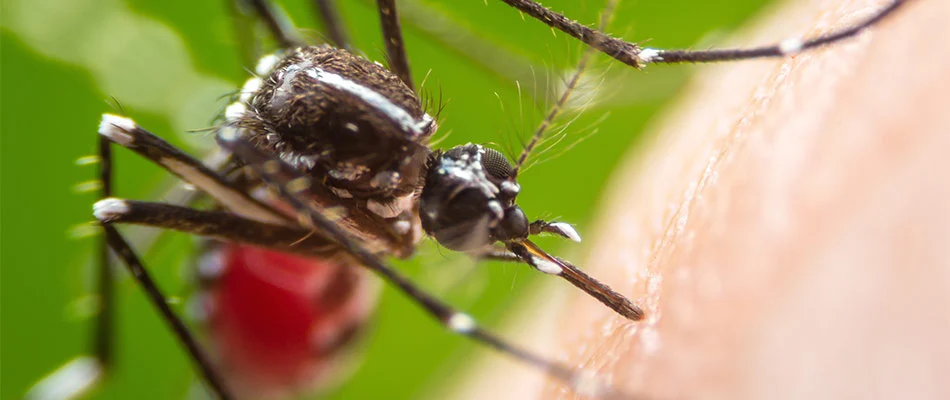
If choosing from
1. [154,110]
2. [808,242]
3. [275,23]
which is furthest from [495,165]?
[154,110]

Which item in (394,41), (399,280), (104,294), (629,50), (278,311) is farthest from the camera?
(278,311)

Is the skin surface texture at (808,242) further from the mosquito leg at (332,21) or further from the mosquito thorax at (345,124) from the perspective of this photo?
the mosquito leg at (332,21)

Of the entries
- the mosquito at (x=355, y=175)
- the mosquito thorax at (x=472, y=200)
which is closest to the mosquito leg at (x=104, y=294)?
the mosquito at (x=355, y=175)

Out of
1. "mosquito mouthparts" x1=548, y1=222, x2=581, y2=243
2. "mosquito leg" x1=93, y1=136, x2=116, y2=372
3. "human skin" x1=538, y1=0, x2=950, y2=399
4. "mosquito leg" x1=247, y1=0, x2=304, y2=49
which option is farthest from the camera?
"mosquito leg" x1=247, y1=0, x2=304, y2=49

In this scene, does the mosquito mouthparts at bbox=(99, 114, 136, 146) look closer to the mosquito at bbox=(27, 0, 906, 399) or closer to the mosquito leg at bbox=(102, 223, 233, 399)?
the mosquito at bbox=(27, 0, 906, 399)

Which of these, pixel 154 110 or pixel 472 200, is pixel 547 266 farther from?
pixel 154 110

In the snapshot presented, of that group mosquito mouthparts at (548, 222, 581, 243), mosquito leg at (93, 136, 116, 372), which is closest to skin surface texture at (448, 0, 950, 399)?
mosquito mouthparts at (548, 222, 581, 243)

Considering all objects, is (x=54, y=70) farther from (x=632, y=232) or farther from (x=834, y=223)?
(x=834, y=223)

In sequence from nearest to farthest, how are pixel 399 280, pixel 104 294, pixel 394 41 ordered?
1. pixel 399 280
2. pixel 394 41
3. pixel 104 294
